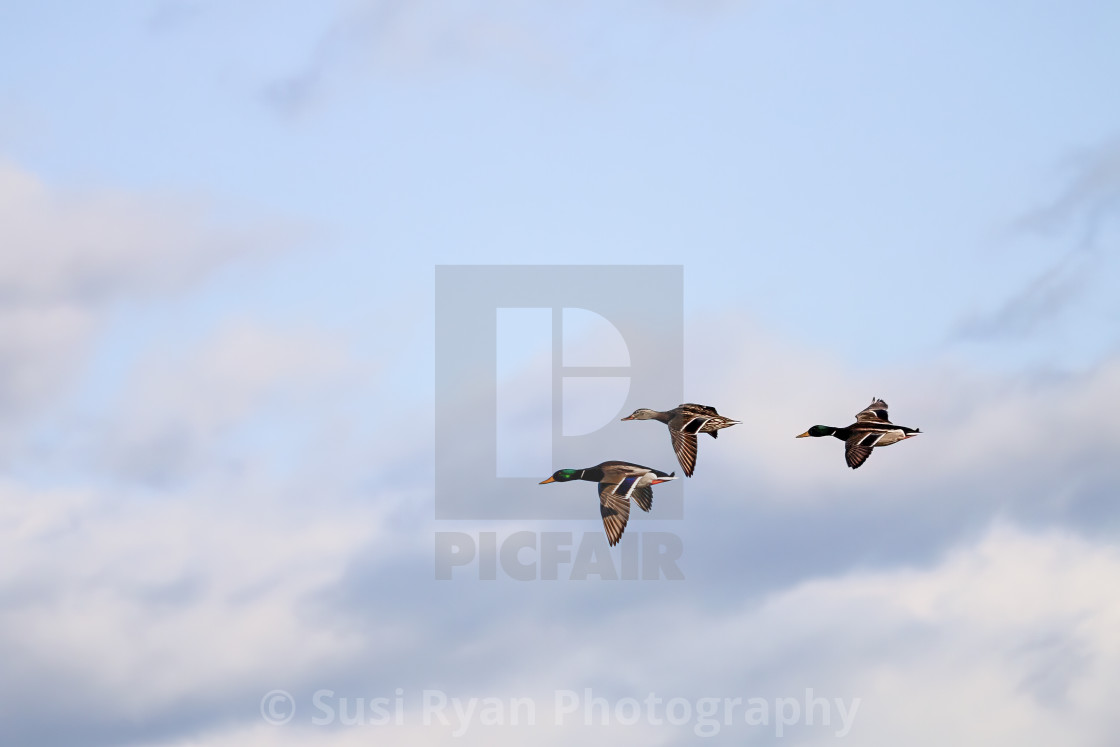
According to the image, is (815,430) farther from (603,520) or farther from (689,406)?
(603,520)

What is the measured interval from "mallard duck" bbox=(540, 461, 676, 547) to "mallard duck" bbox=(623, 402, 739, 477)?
2.06m

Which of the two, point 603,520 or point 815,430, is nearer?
point 603,520

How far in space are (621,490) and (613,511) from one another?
131 centimetres

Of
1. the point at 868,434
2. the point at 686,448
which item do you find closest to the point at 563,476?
the point at 686,448

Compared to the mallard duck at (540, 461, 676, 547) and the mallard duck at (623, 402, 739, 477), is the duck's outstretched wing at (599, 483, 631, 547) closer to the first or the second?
the mallard duck at (540, 461, 676, 547)

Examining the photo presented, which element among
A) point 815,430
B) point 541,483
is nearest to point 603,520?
point 541,483

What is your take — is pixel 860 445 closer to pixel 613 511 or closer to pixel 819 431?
pixel 819 431

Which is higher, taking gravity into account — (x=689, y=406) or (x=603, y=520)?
(x=689, y=406)

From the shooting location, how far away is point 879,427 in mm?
65000

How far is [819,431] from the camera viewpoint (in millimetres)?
69500

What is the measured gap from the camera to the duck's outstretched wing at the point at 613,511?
204ft

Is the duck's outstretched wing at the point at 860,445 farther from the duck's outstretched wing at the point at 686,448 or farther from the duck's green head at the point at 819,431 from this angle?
the duck's outstretched wing at the point at 686,448

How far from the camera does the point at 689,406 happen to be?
66875mm

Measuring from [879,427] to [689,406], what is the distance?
27.2ft
